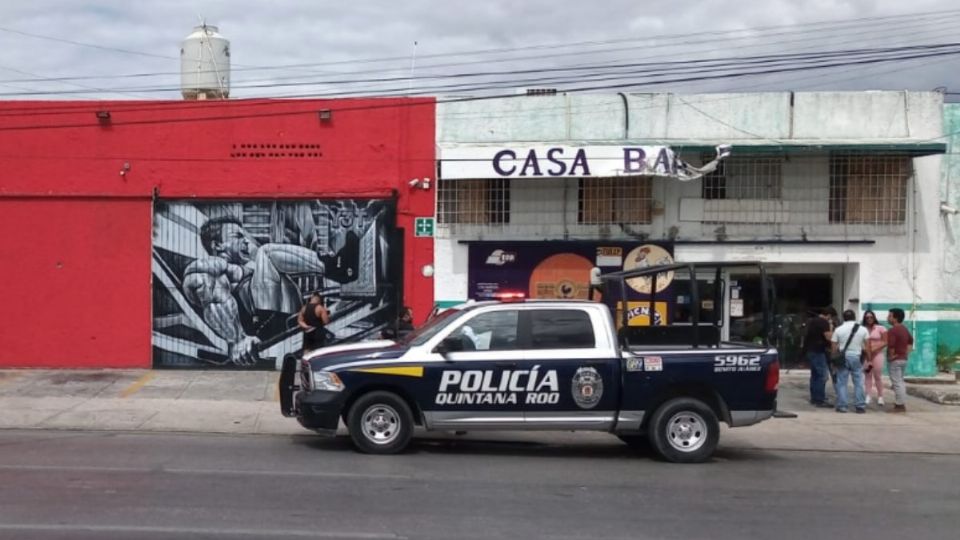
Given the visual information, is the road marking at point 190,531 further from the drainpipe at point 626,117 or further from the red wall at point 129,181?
the drainpipe at point 626,117

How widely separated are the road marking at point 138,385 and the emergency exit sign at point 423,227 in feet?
17.9

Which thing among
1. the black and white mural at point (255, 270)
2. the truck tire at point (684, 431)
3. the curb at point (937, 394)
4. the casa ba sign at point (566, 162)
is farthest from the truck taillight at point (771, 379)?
the black and white mural at point (255, 270)

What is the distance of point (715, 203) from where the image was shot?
18.5 meters

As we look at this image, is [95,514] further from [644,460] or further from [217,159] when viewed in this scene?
[217,159]

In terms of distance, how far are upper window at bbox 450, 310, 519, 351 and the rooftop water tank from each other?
10965 millimetres

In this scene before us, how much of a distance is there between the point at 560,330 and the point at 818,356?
683 cm

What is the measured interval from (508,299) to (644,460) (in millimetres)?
2346

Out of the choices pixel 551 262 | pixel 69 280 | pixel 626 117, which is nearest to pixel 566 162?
pixel 626 117

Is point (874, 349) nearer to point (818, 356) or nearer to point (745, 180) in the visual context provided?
point (818, 356)

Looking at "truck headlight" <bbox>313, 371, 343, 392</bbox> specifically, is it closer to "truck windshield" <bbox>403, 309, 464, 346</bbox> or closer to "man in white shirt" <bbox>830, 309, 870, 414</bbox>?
"truck windshield" <bbox>403, 309, 464, 346</bbox>

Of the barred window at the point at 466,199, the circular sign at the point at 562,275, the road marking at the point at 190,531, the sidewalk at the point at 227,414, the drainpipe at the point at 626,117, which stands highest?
the drainpipe at the point at 626,117

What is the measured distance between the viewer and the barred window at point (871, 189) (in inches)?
723

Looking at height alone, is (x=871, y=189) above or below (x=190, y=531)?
above

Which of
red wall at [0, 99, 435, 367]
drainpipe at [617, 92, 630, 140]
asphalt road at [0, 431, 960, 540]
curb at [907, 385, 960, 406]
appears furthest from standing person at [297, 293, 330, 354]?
curb at [907, 385, 960, 406]
